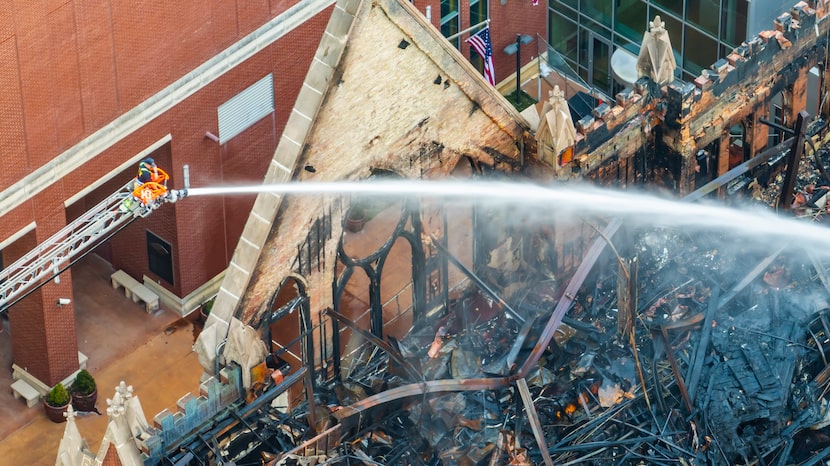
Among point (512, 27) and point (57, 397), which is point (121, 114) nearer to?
point (57, 397)

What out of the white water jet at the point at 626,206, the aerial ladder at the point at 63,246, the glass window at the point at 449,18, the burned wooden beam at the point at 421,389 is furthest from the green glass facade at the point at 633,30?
the burned wooden beam at the point at 421,389

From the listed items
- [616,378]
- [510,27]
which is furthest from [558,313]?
[510,27]

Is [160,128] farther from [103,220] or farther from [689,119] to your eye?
[689,119]

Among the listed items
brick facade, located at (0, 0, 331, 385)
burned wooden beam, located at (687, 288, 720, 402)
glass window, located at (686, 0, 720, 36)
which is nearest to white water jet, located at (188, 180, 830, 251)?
burned wooden beam, located at (687, 288, 720, 402)

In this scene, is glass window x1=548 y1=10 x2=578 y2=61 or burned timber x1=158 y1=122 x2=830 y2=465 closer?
burned timber x1=158 y1=122 x2=830 y2=465

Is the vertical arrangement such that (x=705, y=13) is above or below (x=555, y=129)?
below

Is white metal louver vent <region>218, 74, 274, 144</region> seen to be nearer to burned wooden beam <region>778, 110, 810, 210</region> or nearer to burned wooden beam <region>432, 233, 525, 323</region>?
burned wooden beam <region>432, 233, 525, 323</region>

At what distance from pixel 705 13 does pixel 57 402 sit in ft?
109

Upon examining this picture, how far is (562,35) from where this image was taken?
404 ft

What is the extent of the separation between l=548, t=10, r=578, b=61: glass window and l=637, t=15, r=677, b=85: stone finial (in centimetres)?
2963

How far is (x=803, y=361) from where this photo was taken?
89750mm

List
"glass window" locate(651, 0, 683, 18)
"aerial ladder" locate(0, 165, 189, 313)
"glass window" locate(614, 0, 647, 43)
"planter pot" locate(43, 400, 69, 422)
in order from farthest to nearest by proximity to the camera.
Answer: "glass window" locate(614, 0, 647, 43) < "glass window" locate(651, 0, 683, 18) < "planter pot" locate(43, 400, 69, 422) < "aerial ladder" locate(0, 165, 189, 313)

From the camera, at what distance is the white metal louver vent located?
10781 centimetres

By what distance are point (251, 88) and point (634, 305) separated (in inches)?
1001
